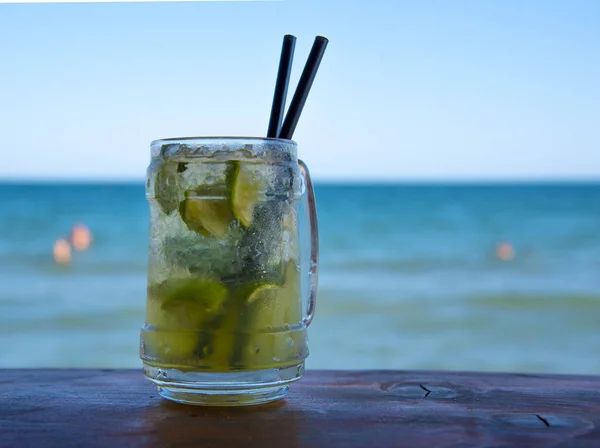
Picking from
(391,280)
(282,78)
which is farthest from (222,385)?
(391,280)

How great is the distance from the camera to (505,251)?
13477 mm

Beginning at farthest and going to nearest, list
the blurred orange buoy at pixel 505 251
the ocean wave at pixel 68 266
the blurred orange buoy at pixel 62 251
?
1. the blurred orange buoy at pixel 505 251
2. the blurred orange buoy at pixel 62 251
3. the ocean wave at pixel 68 266

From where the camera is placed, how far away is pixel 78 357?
6844mm

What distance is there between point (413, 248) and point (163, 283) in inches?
493

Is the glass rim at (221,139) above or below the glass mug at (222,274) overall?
above

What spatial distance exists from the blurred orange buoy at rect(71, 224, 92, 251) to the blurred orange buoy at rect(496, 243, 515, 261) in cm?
663

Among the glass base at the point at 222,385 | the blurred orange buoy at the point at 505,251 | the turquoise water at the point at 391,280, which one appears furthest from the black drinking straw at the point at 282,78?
the blurred orange buoy at the point at 505,251

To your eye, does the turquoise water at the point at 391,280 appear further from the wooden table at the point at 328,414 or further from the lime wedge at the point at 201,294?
the lime wedge at the point at 201,294

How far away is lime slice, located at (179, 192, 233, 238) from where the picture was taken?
3.51ft

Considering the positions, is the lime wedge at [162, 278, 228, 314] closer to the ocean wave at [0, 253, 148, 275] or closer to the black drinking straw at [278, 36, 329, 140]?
the black drinking straw at [278, 36, 329, 140]

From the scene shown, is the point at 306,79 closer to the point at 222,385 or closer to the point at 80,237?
the point at 222,385

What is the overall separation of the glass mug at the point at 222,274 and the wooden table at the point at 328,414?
1.7 inches


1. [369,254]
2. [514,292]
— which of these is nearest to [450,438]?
[514,292]

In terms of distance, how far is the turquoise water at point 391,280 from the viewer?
7.01 m
